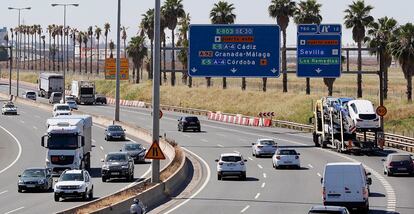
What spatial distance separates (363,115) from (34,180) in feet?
93.0

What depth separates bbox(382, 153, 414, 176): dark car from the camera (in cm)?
5422

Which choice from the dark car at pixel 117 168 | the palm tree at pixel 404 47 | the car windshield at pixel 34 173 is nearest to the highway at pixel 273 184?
the dark car at pixel 117 168

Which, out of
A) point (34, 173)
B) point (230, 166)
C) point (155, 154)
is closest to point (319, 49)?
point (230, 166)

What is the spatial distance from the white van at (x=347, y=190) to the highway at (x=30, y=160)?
36.4 feet

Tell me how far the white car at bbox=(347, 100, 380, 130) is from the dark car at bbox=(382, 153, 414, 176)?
1224 centimetres

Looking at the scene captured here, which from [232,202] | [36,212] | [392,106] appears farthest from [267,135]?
[36,212]

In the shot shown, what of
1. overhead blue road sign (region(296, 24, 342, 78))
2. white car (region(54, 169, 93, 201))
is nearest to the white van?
white car (region(54, 169, 93, 201))

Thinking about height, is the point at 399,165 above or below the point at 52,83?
below

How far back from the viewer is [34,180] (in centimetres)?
4722

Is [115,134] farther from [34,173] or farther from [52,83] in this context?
[52,83]

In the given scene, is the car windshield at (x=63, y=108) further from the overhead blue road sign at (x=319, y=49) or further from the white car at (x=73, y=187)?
the white car at (x=73, y=187)

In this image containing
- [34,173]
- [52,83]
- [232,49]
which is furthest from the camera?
[52,83]

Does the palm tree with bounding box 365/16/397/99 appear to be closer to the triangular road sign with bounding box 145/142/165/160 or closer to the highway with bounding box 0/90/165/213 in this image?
the highway with bounding box 0/90/165/213

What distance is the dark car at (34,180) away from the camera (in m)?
47.2
